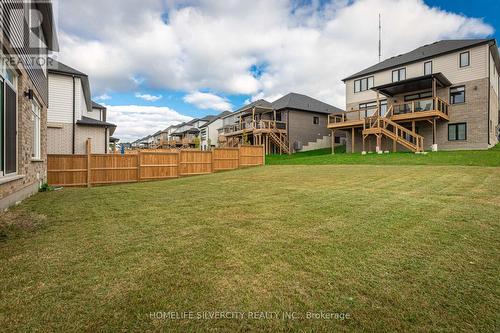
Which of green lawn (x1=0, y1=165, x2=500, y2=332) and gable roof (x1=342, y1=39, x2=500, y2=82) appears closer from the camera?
green lawn (x1=0, y1=165, x2=500, y2=332)

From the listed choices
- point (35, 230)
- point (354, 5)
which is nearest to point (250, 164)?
point (354, 5)

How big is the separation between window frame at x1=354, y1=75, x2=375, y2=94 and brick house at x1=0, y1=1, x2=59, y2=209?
26245 mm

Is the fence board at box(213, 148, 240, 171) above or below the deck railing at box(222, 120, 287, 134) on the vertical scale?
below

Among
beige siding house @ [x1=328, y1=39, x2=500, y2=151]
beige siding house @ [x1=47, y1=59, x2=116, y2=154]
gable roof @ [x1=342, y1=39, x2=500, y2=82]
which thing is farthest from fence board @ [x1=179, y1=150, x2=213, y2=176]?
gable roof @ [x1=342, y1=39, x2=500, y2=82]

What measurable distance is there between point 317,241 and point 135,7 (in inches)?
448

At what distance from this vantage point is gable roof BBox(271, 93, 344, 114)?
32.0 m

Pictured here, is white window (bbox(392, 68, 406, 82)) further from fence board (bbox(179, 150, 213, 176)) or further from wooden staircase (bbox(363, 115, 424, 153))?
fence board (bbox(179, 150, 213, 176))

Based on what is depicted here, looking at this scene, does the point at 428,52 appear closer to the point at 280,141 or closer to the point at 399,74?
the point at 399,74

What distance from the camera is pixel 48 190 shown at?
9.90 metres

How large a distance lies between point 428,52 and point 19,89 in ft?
93.3

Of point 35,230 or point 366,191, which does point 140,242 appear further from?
point 366,191

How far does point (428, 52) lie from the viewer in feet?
75.4

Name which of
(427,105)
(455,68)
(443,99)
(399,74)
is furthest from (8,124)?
(399,74)

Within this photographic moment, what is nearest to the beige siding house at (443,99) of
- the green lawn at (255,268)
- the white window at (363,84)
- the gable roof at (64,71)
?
the white window at (363,84)
